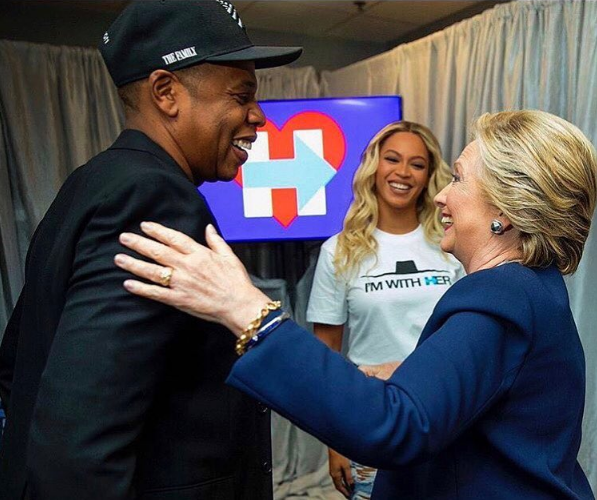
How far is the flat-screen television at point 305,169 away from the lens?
2.76 m

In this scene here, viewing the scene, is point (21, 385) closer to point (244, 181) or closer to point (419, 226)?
point (419, 226)

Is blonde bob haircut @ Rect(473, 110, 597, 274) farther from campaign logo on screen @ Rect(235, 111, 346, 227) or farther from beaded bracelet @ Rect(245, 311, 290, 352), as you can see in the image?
campaign logo on screen @ Rect(235, 111, 346, 227)

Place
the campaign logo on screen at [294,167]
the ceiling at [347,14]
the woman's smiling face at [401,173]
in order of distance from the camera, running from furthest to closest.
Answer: the ceiling at [347,14], the campaign logo on screen at [294,167], the woman's smiling face at [401,173]

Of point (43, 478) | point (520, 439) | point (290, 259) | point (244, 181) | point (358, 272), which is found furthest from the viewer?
point (290, 259)

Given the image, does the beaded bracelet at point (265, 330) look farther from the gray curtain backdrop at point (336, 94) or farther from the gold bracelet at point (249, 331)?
the gray curtain backdrop at point (336, 94)

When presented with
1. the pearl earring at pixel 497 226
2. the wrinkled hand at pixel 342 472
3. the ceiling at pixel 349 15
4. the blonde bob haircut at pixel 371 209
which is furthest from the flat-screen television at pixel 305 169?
the pearl earring at pixel 497 226

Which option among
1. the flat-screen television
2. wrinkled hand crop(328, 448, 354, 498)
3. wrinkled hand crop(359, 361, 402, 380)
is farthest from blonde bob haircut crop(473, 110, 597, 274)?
the flat-screen television

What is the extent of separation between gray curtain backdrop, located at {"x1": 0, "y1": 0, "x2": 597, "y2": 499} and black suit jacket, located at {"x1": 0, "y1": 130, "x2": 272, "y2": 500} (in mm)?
1677

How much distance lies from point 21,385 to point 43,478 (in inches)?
9.1

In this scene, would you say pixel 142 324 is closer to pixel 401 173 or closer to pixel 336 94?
pixel 401 173

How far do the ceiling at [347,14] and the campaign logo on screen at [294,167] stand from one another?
75 centimetres

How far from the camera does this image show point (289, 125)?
277 cm

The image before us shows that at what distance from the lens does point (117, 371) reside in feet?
2.26

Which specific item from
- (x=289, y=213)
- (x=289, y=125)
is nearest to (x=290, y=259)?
(x=289, y=213)
